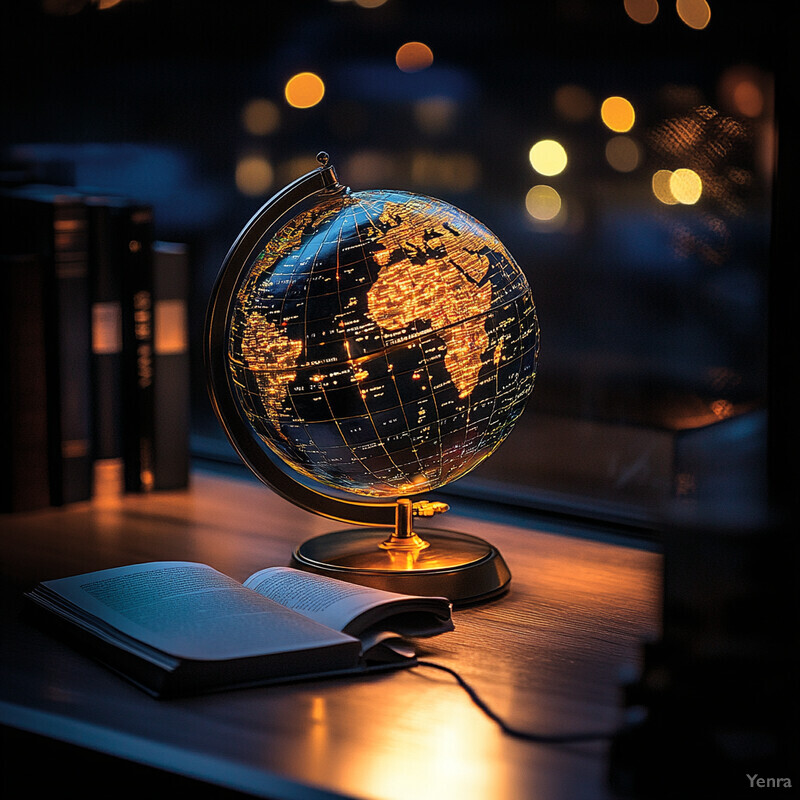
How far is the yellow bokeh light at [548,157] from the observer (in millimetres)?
1632

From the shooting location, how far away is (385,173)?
6.19 ft

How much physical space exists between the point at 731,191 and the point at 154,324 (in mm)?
933

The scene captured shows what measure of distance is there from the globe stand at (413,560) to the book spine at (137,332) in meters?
0.53

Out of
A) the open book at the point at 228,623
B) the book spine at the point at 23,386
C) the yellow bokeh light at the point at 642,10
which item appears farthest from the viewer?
the book spine at the point at 23,386

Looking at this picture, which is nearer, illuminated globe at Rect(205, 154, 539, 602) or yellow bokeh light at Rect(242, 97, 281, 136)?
illuminated globe at Rect(205, 154, 539, 602)

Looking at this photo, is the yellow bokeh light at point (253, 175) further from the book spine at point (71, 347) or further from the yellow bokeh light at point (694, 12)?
the yellow bokeh light at point (694, 12)

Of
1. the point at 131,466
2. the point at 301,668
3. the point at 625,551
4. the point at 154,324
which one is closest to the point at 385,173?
the point at 154,324

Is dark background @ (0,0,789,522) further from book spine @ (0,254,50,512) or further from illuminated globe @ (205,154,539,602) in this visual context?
book spine @ (0,254,50,512)

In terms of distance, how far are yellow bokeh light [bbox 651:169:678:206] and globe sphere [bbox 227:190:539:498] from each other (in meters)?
0.37

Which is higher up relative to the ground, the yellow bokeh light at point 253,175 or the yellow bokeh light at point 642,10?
the yellow bokeh light at point 642,10

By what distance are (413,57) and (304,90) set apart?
0.27 metres

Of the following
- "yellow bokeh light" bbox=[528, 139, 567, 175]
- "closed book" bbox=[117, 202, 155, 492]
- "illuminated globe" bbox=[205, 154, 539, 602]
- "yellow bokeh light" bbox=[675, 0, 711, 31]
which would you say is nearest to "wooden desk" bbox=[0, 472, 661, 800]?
"illuminated globe" bbox=[205, 154, 539, 602]

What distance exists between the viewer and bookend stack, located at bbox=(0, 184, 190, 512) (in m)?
1.65

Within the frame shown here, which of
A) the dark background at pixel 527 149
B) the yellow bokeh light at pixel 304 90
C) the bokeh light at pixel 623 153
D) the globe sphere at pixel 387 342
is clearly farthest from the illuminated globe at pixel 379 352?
the yellow bokeh light at pixel 304 90
